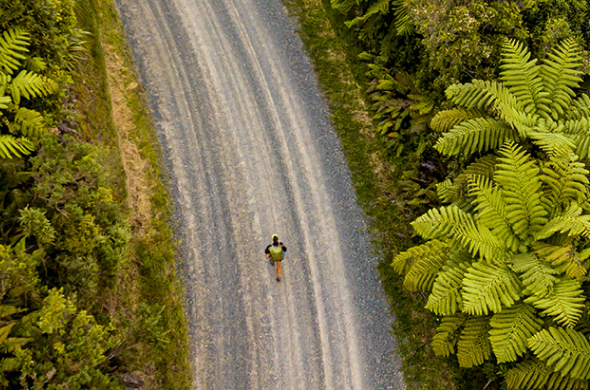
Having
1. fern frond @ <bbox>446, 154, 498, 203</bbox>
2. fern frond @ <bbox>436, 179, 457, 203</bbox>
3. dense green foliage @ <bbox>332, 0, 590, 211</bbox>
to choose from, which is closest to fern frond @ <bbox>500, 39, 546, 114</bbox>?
dense green foliage @ <bbox>332, 0, 590, 211</bbox>

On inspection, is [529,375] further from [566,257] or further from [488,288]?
[566,257]

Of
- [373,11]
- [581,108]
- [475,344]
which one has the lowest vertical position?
[475,344]

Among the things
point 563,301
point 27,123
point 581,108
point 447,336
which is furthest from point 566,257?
point 27,123

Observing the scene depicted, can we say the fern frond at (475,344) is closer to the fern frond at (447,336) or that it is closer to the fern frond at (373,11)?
the fern frond at (447,336)

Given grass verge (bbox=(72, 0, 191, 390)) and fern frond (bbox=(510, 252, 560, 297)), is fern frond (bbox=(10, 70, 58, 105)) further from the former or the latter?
fern frond (bbox=(510, 252, 560, 297))

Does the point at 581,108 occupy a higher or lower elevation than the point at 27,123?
lower

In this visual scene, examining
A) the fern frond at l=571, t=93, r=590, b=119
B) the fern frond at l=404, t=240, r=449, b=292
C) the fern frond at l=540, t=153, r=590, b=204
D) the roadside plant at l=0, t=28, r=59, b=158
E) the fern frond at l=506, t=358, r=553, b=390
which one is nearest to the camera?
the roadside plant at l=0, t=28, r=59, b=158
